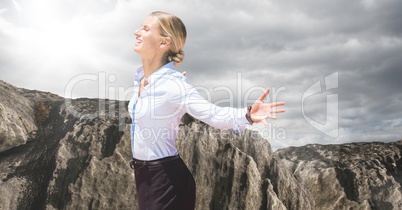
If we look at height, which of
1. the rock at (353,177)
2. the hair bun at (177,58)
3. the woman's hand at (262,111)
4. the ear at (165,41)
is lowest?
the rock at (353,177)

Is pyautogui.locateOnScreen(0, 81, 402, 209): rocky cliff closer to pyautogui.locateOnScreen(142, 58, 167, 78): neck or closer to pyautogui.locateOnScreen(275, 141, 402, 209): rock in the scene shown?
pyautogui.locateOnScreen(275, 141, 402, 209): rock

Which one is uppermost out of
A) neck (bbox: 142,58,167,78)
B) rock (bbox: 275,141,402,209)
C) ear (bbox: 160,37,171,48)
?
ear (bbox: 160,37,171,48)

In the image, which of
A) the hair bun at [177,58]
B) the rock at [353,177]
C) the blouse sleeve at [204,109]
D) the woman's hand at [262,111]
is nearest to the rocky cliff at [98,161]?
the rock at [353,177]

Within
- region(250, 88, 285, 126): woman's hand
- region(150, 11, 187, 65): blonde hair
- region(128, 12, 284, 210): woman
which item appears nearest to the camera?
region(250, 88, 285, 126): woman's hand

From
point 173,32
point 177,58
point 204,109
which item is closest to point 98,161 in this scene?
point 177,58

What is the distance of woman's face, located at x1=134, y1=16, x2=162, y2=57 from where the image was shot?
3160mm

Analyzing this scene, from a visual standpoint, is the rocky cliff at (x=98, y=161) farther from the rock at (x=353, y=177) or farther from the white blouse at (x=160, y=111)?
the white blouse at (x=160, y=111)

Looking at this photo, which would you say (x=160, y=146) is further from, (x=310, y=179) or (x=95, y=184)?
(x=310, y=179)

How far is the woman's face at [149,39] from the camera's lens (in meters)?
3.16

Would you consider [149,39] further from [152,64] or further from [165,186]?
[165,186]

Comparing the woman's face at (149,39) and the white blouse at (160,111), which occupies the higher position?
the woman's face at (149,39)

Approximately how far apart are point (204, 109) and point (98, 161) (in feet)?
A: 8.41

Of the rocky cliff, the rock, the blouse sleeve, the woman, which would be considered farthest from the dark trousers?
the rock

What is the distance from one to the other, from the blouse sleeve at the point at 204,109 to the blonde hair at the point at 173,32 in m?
0.25
